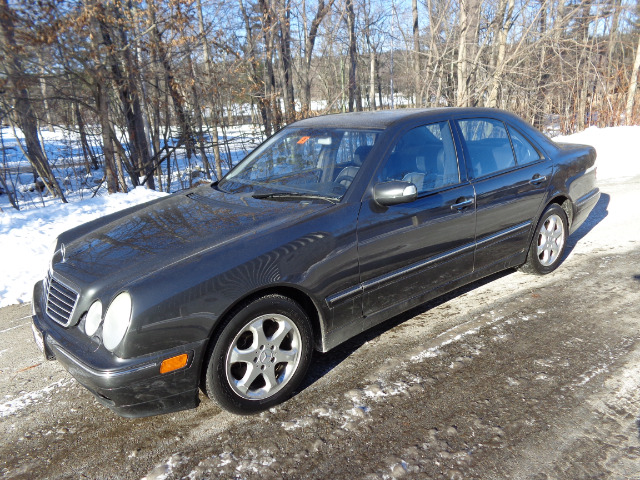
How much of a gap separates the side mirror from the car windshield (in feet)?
0.74

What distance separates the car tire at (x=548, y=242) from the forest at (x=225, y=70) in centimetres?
764

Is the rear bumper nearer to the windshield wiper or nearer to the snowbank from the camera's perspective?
the windshield wiper

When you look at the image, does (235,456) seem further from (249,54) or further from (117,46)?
(249,54)

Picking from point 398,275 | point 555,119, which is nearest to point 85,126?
point 398,275

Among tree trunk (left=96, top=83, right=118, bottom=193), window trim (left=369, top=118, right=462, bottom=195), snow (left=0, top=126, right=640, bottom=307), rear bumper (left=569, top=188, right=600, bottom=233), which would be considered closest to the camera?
window trim (left=369, top=118, right=462, bottom=195)

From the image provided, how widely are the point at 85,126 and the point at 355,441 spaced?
1024cm

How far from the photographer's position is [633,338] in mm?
3582

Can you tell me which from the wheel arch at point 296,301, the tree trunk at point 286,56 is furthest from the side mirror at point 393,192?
the tree trunk at point 286,56

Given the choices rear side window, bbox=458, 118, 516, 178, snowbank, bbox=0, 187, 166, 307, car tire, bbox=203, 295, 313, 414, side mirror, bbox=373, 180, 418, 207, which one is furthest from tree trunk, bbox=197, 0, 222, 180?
car tire, bbox=203, 295, 313, 414

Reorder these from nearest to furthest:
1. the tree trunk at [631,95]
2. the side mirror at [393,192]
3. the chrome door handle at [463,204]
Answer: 1. the side mirror at [393,192]
2. the chrome door handle at [463,204]
3. the tree trunk at [631,95]

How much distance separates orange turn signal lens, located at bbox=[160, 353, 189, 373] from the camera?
2.56m

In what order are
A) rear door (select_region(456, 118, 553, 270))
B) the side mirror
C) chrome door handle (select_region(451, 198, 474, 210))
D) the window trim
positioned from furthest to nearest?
1. rear door (select_region(456, 118, 553, 270))
2. chrome door handle (select_region(451, 198, 474, 210))
3. the window trim
4. the side mirror

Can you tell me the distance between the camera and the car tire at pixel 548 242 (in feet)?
15.5

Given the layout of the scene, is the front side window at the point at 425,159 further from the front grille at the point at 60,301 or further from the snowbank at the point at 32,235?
the snowbank at the point at 32,235
